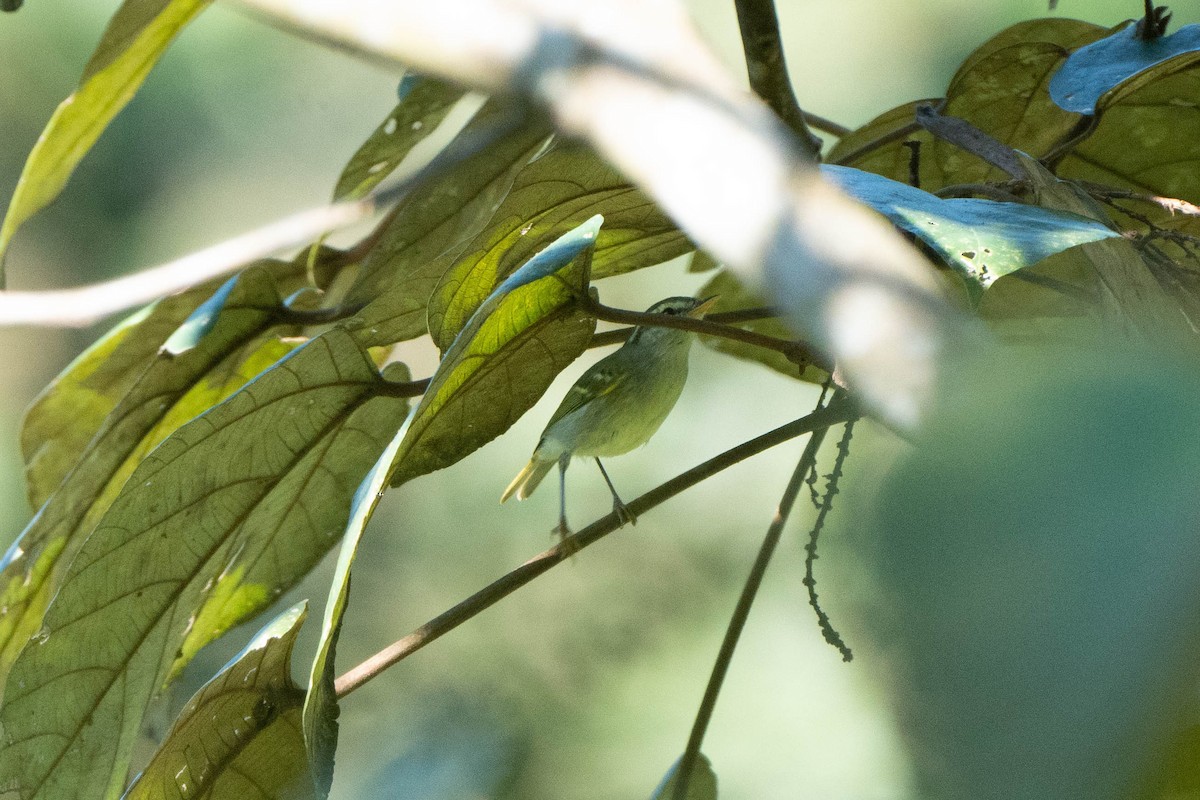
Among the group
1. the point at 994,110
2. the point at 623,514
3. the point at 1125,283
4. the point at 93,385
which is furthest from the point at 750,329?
the point at 93,385

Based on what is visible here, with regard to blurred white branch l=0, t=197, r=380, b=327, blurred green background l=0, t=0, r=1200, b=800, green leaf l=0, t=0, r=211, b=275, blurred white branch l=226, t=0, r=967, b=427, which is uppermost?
green leaf l=0, t=0, r=211, b=275

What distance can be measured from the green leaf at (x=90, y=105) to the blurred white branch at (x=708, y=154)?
12.4 inches

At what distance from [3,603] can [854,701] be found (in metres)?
0.76

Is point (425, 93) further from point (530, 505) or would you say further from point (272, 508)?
point (530, 505)

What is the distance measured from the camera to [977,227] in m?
0.49

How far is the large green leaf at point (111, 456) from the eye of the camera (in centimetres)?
86

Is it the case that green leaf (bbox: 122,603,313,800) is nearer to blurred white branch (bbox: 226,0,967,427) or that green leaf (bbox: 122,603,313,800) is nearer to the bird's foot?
the bird's foot

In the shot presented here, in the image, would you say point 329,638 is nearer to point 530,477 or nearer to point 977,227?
point 977,227

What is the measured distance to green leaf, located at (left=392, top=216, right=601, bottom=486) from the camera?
1.88 ft

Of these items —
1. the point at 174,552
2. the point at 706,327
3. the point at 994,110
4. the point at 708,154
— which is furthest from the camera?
the point at 994,110

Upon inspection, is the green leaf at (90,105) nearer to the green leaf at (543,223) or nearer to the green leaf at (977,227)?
the green leaf at (543,223)

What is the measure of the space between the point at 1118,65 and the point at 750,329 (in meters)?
0.39

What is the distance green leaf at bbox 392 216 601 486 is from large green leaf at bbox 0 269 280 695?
0.28 m

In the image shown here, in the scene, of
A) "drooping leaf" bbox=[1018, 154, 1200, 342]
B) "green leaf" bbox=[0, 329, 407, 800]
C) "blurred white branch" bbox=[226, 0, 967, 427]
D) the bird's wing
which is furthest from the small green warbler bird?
"blurred white branch" bbox=[226, 0, 967, 427]
